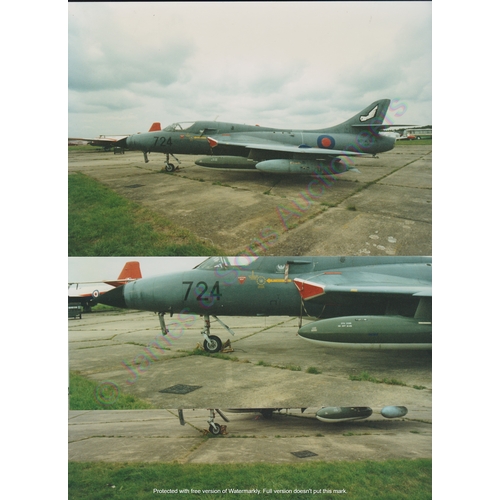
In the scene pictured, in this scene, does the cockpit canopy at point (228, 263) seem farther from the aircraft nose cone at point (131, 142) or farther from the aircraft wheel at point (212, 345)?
the aircraft nose cone at point (131, 142)

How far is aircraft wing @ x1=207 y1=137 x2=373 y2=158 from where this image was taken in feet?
18.8

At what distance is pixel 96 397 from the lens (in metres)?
4.68

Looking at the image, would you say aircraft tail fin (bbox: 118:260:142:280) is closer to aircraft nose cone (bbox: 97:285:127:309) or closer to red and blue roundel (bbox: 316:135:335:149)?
aircraft nose cone (bbox: 97:285:127:309)

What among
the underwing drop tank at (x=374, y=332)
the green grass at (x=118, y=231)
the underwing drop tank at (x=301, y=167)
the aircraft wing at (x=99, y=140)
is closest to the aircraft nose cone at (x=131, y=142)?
the aircraft wing at (x=99, y=140)

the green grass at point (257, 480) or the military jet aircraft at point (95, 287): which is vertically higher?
the military jet aircraft at point (95, 287)

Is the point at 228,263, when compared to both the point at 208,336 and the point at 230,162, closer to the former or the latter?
the point at 208,336

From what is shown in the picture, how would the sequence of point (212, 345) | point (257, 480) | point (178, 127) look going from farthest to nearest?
point (178, 127)
point (212, 345)
point (257, 480)

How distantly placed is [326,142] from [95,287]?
12.1ft

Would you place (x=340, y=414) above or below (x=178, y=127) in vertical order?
below

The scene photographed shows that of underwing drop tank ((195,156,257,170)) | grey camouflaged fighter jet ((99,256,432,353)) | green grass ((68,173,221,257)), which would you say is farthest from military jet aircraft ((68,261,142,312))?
underwing drop tank ((195,156,257,170))

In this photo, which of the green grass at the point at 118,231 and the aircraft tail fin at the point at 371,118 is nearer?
the green grass at the point at 118,231

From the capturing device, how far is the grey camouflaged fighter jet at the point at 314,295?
4.82 meters

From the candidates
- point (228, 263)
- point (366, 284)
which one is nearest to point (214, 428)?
point (228, 263)
